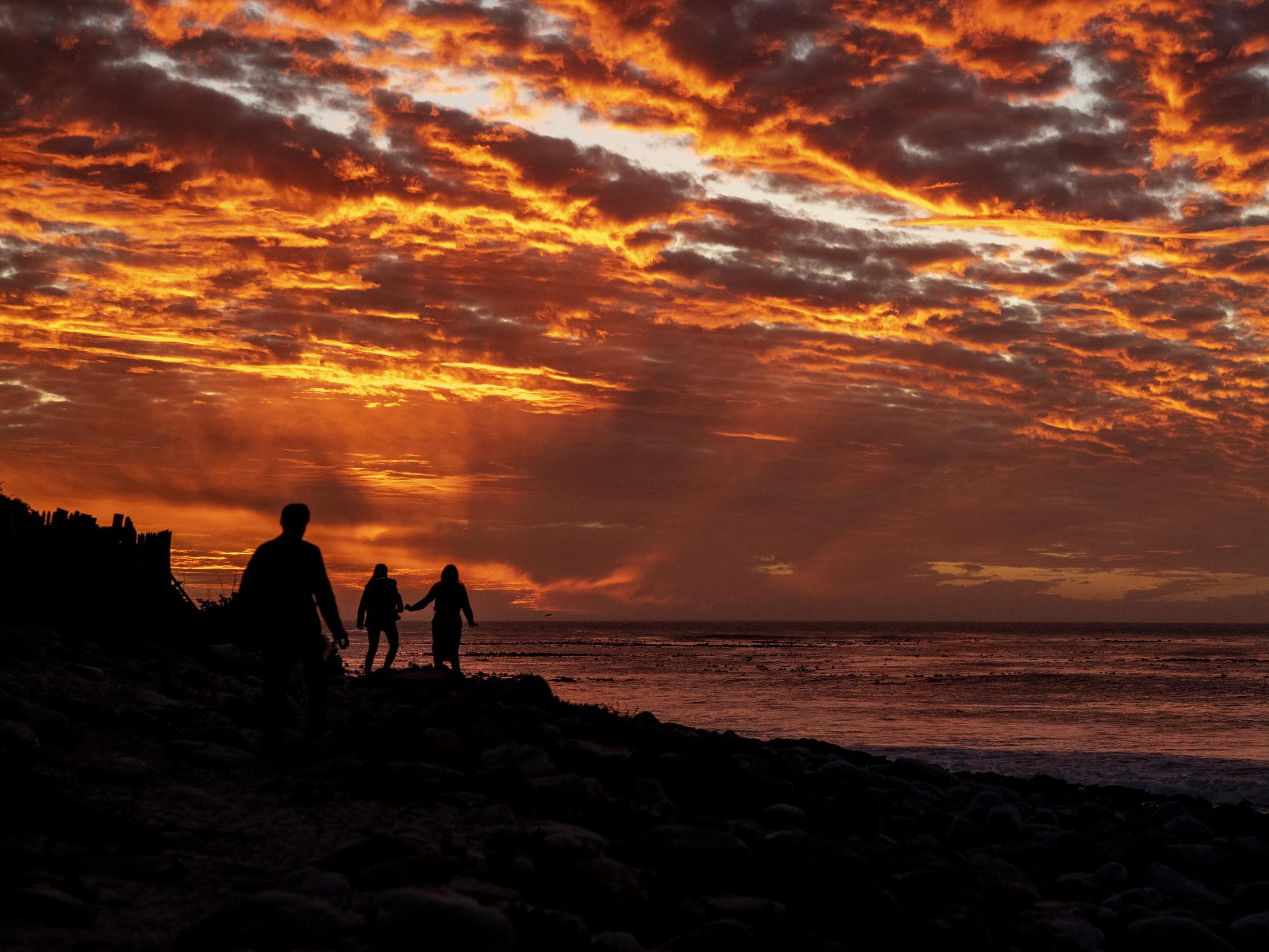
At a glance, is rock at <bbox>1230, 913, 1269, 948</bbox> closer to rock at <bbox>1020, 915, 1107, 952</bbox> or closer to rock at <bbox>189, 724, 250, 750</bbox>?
rock at <bbox>1020, 915, 1107, 952</bbox>

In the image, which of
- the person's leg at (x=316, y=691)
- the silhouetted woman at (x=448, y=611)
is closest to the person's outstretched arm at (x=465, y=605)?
the silhouetted woman at (x=448, y=611)

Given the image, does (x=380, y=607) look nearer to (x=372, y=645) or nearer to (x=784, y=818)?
(x=372, y=645)

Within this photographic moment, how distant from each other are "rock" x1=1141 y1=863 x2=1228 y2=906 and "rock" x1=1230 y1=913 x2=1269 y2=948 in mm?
1048

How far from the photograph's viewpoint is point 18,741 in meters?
7.69

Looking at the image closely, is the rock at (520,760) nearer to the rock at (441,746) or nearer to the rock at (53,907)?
the rock at (441,746)

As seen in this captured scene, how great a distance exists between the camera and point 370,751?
888cm

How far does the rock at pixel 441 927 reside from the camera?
518cm

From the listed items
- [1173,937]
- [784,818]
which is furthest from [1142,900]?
[784,818]

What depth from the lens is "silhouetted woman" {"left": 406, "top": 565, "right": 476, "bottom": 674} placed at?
55.4 feet

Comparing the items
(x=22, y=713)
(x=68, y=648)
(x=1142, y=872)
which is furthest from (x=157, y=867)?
(x=1142, y=872)

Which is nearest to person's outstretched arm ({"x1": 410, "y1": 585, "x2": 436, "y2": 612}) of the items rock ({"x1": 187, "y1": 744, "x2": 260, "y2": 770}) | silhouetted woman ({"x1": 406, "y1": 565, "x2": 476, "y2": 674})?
silhouetted woman ({"x1": 406, "y1": 565, "x2": 476, "y2": 674})

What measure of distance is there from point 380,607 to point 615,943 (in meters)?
14.4

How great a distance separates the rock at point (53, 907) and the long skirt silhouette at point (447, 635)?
1181cm

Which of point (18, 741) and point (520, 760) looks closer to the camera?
point (18, 741)
